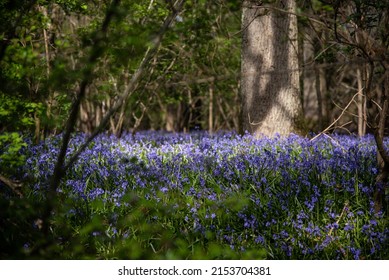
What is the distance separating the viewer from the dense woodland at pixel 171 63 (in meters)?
2.39

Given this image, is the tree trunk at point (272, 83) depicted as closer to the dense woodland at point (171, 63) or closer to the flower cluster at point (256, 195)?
the dense woodland at point (171, 63)

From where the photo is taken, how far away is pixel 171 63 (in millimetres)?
10875

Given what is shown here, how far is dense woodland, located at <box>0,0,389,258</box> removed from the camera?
2389mm

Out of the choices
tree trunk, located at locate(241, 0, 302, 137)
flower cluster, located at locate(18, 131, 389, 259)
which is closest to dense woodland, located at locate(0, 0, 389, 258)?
tree trunk, located at locate(241, 0, 302, 137)

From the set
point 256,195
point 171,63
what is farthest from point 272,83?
point 256,195

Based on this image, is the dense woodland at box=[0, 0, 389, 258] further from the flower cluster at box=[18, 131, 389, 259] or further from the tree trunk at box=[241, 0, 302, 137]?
the flower cluster at box=[18, 131, 389, 259]

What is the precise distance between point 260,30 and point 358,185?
459 cm

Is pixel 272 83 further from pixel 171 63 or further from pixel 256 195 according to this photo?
pixel 256 195

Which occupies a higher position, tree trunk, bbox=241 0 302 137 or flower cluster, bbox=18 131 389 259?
tree trunk, bbox=241 0 302 137

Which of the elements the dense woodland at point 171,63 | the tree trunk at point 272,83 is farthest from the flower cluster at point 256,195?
the tree trunk at point 272,83

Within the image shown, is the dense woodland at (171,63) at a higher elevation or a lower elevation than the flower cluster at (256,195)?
higher

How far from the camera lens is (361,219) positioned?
397 centimetres

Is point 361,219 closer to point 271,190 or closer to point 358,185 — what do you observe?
point 358,185
